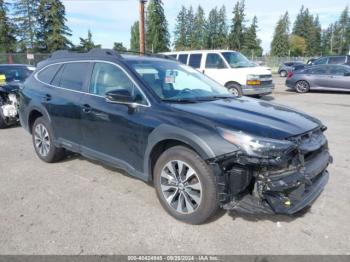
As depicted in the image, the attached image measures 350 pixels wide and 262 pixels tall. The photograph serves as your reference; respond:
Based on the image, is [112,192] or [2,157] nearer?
[112,192]

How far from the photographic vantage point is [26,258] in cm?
297

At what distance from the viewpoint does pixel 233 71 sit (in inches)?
488

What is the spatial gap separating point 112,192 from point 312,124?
8.66ft

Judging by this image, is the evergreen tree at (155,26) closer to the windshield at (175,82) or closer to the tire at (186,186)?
the windshield at (175,82)

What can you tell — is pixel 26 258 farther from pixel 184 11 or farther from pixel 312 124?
pixel 184 11

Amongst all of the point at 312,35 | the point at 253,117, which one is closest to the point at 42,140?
the point at 253,117

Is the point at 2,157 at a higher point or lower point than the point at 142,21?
lower

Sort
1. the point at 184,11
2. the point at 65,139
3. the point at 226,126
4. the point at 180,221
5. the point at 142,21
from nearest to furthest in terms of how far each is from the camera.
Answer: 1. the point at 226,126
2. the point at 180,221
3. the point at 65,139
4. the point at 142,21
5. the point at 184,11

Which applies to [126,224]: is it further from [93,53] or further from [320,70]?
[320,70]

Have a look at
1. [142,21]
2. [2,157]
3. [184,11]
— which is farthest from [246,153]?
[184,11]

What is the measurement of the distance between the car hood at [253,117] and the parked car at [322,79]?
13.8 meters

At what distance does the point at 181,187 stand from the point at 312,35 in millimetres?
117702

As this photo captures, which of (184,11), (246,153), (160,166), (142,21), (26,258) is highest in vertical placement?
(184,11)

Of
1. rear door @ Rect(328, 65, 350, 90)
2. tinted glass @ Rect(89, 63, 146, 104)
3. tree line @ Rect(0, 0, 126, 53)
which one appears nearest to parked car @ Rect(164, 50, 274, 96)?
rear door @ Rect(328, 65, 350, 90)
